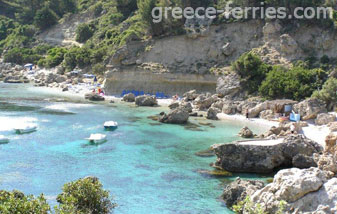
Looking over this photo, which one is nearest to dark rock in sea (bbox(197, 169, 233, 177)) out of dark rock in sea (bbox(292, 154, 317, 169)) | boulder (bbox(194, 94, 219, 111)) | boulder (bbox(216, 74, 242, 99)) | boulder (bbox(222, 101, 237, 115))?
dark rock in sea (bbox(292, 154, 317, 169))

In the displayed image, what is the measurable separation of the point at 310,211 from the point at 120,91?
55.5 meters

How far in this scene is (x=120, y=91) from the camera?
73.4 m

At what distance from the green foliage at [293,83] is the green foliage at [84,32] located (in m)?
57.7

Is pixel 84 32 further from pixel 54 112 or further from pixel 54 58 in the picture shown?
pixel 54 112

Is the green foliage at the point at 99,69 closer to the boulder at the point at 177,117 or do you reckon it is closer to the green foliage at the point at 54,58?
the green foliage at the point at 54,58

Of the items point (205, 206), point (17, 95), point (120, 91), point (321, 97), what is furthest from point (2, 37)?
point (205, 206)

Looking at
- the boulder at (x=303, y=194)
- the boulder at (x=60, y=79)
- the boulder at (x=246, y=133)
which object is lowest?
the boulder at (x=246, y=133)

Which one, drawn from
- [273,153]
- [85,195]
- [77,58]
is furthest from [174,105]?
[85,195]

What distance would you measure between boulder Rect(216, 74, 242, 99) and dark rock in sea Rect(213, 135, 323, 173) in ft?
94.0

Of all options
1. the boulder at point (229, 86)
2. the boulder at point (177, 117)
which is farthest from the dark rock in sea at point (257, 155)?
the boulder at point (229, 86)

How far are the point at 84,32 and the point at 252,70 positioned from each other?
55.2 m

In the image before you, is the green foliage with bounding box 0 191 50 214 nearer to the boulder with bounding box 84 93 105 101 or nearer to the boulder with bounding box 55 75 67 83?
the boulder with bounding box 84 93 105 101

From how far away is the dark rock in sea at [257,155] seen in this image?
32531mm

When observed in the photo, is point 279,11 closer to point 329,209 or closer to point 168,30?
point 168,30
